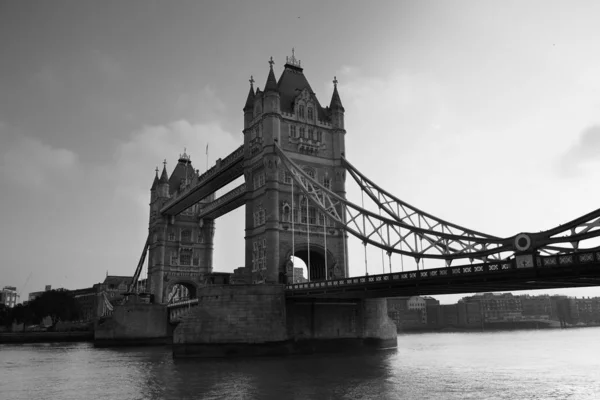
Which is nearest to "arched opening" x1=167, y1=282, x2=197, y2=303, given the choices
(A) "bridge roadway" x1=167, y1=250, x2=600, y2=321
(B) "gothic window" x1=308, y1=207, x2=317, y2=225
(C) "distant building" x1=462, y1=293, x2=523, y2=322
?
(B) "gothic window" x1=308, y1=207, x2=317, y2=225

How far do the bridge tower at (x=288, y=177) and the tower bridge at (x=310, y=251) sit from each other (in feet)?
0.37

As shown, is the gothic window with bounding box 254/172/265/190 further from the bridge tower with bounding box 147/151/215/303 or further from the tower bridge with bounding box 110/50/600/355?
the bridge tower with bounding box 147/151/215/303

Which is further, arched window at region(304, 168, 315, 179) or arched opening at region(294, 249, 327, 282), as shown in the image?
arched window at region(304, 168, 315, 179)

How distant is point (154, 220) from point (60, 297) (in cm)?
3748

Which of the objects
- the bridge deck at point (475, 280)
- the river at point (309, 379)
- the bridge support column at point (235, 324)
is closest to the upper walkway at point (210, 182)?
the bridge support column at point (235, 324)

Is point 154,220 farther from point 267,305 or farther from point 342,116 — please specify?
point 267,305

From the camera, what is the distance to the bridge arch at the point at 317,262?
171 feet

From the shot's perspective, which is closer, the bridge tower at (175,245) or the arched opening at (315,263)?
the arched opening at (315,263)

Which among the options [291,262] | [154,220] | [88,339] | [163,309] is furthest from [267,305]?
[88,339]

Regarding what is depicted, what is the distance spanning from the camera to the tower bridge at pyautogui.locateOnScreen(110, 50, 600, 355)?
3173 cm

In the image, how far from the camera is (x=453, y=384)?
29672mm

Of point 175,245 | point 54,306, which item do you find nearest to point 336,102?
point 175,245

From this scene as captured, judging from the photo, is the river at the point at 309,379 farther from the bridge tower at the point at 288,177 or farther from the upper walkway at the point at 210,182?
the upper walkway at the point at 210,182

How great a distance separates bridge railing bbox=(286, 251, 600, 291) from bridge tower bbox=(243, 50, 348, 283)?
270 inches
